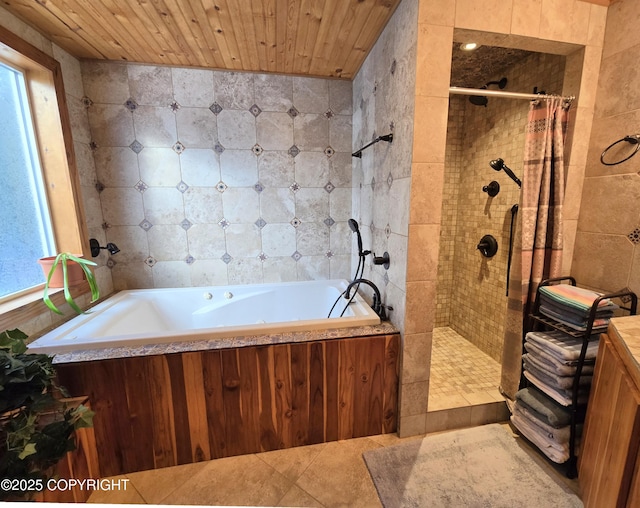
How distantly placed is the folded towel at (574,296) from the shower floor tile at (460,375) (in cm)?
75

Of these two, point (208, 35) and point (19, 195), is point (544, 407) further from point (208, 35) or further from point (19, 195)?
point (19, 195)

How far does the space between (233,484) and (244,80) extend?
255 centimetres

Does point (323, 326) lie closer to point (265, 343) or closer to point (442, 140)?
point (265, 343)

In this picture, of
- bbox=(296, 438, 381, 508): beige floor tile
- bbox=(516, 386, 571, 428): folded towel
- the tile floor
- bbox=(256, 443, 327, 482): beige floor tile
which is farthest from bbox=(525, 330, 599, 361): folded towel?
bbox=(256, 443, 327, 482): beige floor tile

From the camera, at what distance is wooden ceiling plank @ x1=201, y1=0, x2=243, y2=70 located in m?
1.41

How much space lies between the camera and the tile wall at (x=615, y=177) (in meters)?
1.30

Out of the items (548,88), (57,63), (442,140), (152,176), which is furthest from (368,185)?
(57,63)

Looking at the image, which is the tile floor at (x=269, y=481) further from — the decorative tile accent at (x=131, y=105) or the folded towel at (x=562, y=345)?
the decorative tile accent at (x=131, y=105)

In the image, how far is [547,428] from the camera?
1.35 metres

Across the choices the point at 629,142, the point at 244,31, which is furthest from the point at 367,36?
the point at 629,142

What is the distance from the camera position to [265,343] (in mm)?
1408

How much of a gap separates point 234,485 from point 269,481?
17cm

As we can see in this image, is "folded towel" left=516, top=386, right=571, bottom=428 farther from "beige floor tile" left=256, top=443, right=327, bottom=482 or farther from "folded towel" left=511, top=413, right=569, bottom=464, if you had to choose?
"beige floor tile" left=256, top=443, right=327, bottom=482

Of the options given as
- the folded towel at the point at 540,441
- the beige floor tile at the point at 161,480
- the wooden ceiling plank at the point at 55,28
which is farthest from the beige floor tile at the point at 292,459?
the wooden ceiling plank at the point at 55,28
